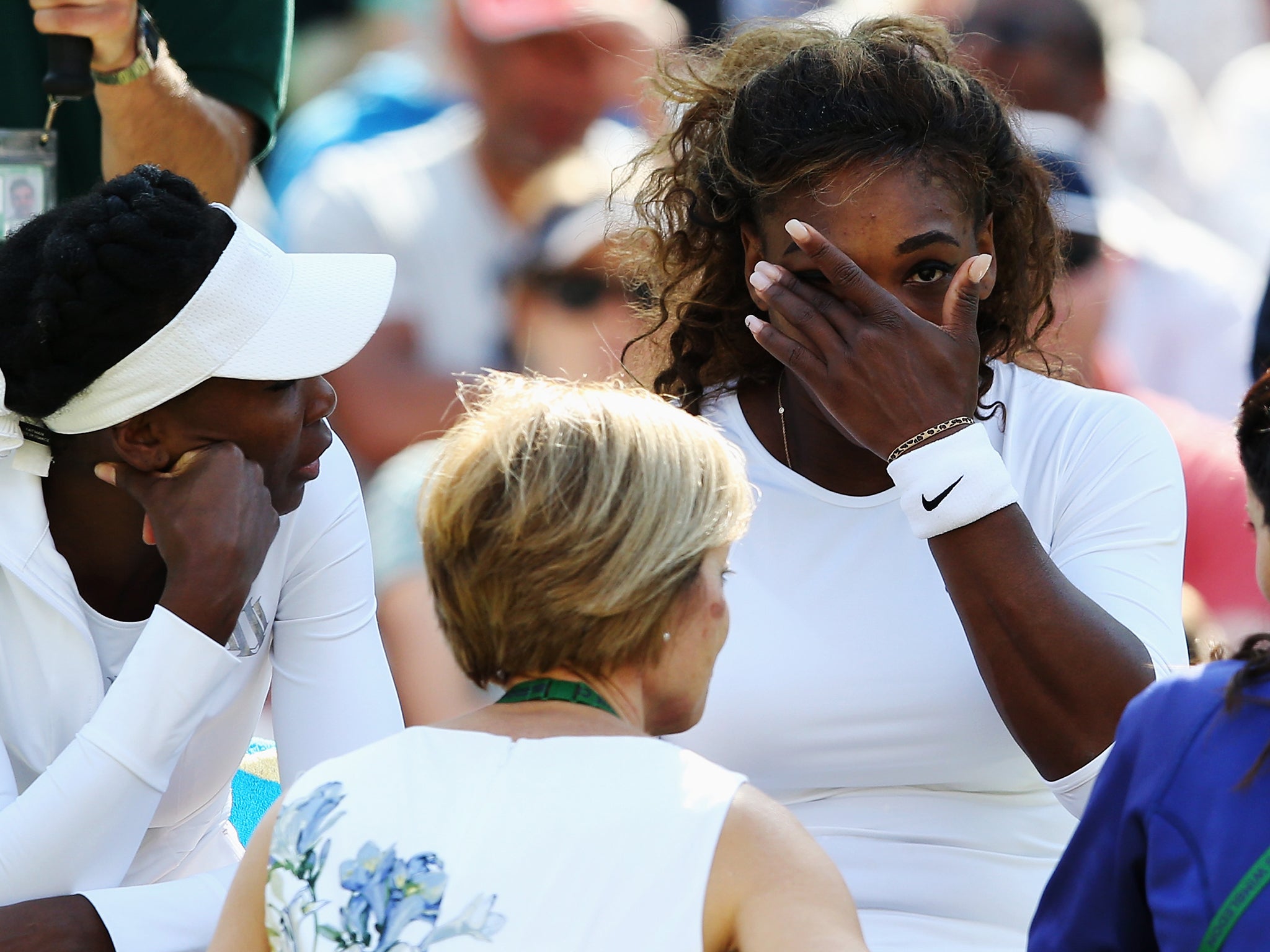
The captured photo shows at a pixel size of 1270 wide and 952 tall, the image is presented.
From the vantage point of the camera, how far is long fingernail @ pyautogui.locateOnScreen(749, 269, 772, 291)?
2041mm

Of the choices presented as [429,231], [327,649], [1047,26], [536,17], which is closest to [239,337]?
[327,649]

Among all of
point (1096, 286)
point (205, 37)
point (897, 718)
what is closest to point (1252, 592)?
point (1096, 286)

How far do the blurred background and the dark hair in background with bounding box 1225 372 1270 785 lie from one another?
2147mm

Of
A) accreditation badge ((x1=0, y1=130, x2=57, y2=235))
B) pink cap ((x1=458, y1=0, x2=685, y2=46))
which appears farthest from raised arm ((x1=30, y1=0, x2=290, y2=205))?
pink cap ((x1=458, y1=0, x2=685, y2=46))

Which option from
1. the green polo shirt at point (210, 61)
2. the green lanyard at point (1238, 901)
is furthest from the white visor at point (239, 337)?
the green lanyard at point (1238, 901)

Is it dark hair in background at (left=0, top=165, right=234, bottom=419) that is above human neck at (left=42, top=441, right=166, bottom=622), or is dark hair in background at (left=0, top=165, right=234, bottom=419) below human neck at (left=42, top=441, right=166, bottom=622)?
above

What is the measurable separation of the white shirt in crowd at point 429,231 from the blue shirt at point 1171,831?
305 cm

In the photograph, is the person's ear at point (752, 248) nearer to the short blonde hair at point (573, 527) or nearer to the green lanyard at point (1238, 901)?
the short blonde hair at point (573, 527)

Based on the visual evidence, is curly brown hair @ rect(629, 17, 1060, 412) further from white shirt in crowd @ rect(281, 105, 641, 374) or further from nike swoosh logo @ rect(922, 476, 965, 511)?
white shirt in crowd @ rect(281, 105, 641, 374)

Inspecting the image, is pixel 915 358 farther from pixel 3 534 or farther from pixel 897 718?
pixel 3 534

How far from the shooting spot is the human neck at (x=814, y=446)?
2.15 metres

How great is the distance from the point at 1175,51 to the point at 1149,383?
1.60 meters

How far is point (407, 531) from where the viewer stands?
3482 millimetres

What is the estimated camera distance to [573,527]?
1.45 meters
